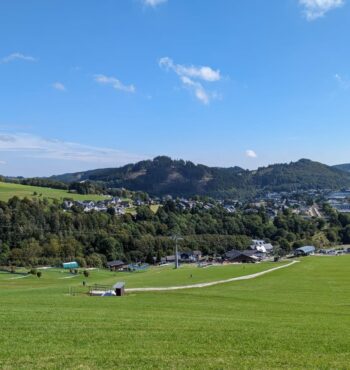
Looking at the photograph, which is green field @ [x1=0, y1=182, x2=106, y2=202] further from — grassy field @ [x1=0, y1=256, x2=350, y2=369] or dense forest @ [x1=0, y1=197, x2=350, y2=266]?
grassy field @ [x1=0, y1=256, x2=350, y2=369]

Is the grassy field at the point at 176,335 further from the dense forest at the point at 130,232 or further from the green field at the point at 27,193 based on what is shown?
the green field at the point at 27,193

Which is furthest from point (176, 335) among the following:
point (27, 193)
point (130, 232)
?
point (27, 193)

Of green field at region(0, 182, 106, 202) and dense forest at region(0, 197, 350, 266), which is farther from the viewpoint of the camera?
green field at region(0, 182, 106, 202)

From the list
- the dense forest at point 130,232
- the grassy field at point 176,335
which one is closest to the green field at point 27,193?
the dense forest at point 130,232

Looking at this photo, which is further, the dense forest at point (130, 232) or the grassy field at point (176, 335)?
the dense forest at point (130, 232)

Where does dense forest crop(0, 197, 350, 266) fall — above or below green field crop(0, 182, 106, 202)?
below

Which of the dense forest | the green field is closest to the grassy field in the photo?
the dense forest

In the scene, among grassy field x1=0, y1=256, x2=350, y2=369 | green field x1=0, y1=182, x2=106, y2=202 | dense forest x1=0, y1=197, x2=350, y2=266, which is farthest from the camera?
green field x1=0, y1=182, x2=106, y2=202

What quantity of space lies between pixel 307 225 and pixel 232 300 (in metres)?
135

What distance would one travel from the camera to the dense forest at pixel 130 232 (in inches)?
4658

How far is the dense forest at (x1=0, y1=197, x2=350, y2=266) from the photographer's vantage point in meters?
118

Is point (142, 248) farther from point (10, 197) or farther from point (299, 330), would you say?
point (299, 330)

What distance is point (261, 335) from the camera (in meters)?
16.1

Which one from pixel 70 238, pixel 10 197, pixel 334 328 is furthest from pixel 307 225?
pixel 334 328
